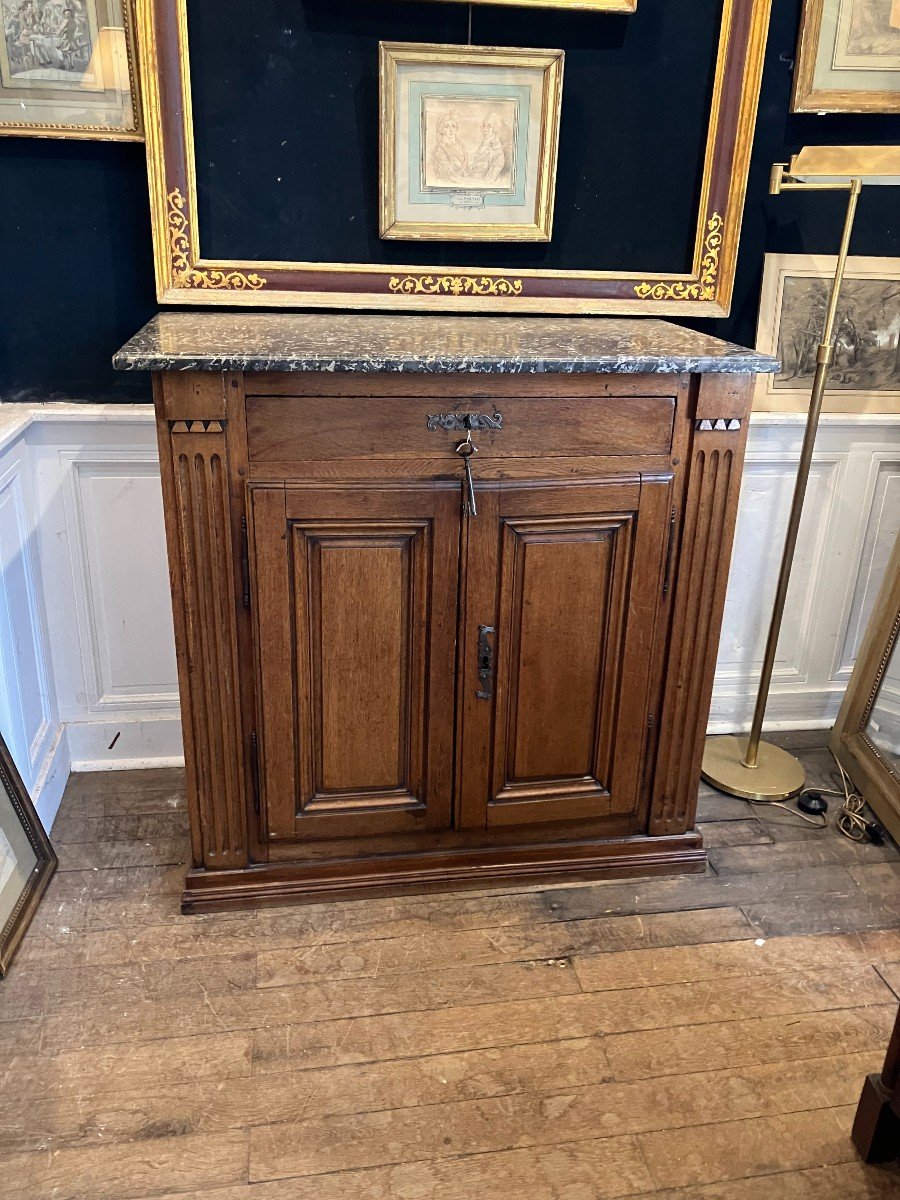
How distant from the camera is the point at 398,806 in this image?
203 cm

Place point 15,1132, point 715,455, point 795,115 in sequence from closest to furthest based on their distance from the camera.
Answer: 1. point 15,1132
2. point 715,455
3. point 795,115

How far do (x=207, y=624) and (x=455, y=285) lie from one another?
99 cm

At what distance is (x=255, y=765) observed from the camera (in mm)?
1945

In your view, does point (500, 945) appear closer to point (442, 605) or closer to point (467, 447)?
point (442, 605)

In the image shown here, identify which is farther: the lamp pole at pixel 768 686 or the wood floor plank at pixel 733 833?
the wood floor plank at pixel 733 833

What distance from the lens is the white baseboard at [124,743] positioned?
2.47 metres

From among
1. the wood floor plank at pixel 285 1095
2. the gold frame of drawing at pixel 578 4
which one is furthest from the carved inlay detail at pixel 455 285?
the wood floor plank at pixel 285 1095

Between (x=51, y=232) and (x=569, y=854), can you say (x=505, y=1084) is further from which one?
(x=51, y=232)

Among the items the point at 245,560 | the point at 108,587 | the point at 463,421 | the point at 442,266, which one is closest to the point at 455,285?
the point at 442,266

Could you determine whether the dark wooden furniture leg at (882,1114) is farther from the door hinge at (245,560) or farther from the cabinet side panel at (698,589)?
the door hinge at (245,560)

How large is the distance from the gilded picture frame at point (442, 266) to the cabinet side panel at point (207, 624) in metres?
0.58

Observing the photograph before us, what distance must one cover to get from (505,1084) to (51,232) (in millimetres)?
1946

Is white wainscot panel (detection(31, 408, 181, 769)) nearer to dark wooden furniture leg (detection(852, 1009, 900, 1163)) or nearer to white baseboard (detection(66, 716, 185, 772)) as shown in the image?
white baseboard (detection(66, 716, 185, 772))

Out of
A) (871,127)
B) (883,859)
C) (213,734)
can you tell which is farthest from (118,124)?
(883,859)
